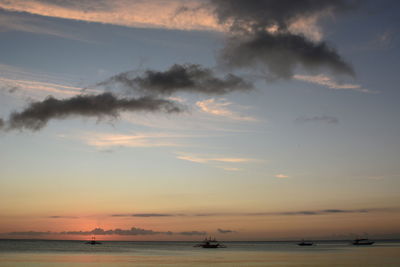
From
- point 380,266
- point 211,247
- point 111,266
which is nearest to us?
point 380,266

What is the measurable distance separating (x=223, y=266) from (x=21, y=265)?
4210 cm

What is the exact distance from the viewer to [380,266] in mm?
82188

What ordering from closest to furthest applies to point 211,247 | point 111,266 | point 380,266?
point 380,266
point 111,266
point 211,247

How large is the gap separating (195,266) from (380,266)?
37056mm

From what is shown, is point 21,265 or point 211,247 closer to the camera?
point 21,265

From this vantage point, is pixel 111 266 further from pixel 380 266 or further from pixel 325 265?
pixel 380 266

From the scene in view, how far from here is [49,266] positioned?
86438 mm

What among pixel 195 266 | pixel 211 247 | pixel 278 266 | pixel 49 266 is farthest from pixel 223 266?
pixel 211 247

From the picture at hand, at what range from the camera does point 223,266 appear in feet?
289

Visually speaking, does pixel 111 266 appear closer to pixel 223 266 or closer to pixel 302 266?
pixel 223 266

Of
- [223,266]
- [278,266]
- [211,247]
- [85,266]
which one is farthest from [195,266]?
[211,247]

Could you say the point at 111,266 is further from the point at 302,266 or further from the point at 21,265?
the point at 302,266

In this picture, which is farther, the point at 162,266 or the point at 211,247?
the point at 211,247

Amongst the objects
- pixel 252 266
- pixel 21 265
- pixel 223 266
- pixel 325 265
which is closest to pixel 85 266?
pixel 21 265
